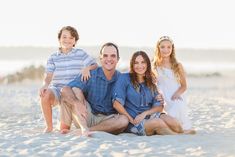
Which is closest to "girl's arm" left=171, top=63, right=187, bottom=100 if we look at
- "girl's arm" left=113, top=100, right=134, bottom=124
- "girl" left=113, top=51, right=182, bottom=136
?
"girl" left=113, top=51, right=182, bottom=136

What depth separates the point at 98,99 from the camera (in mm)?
7203

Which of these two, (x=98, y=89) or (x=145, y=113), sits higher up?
(x=98, y=89)

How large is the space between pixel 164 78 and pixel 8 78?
1698 cm

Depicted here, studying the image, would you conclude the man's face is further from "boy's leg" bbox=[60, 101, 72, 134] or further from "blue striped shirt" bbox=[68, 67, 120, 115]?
"boy's leg" bbox=[60, 101, 72, 134]

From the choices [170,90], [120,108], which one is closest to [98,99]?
[120,108]

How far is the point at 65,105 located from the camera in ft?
24.0

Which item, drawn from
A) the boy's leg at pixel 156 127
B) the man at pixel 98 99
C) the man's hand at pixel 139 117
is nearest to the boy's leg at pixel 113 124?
the man at pixel 98 99

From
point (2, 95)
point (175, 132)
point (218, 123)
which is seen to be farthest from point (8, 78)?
point (175, 132)

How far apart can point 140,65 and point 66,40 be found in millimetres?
986

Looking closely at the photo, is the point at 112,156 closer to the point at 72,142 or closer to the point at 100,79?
the point at 72,142

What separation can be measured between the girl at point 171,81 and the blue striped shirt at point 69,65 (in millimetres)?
887

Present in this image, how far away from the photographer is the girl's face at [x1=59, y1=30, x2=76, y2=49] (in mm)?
7418

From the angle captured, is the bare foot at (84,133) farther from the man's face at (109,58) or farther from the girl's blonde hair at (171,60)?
the girl's blonde hair at (171,60)

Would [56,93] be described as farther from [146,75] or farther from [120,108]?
[146,75]
